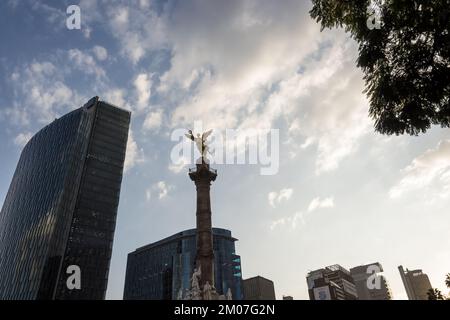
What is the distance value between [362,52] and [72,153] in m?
105

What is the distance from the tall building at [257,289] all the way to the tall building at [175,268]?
108 ft

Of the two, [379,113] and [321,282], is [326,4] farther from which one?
[321,282]

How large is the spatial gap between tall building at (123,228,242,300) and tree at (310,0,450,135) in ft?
410

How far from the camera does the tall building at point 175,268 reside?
5261 inches

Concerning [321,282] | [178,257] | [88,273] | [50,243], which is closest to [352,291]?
[321,282]

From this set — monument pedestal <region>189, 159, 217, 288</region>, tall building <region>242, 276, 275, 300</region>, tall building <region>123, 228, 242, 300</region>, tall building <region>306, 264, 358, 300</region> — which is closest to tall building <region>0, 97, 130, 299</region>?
tall building <region>123, 228, 242, 300</region>

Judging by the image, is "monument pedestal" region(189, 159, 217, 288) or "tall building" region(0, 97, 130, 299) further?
"tall building" region(0, 97, 130, 299)

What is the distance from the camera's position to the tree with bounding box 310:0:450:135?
43.2 feet

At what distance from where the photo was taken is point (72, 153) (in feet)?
345

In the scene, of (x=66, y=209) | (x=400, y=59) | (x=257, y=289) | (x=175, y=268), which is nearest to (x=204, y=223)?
(x=400, y=59)

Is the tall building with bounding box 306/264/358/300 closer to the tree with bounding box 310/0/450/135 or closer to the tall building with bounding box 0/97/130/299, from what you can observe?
the tall building with bounding box 0/97/130/299

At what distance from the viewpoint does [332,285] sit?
15450 cm

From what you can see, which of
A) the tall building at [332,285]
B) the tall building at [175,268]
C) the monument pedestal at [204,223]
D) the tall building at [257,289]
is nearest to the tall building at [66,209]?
the tall building at [175,268]
